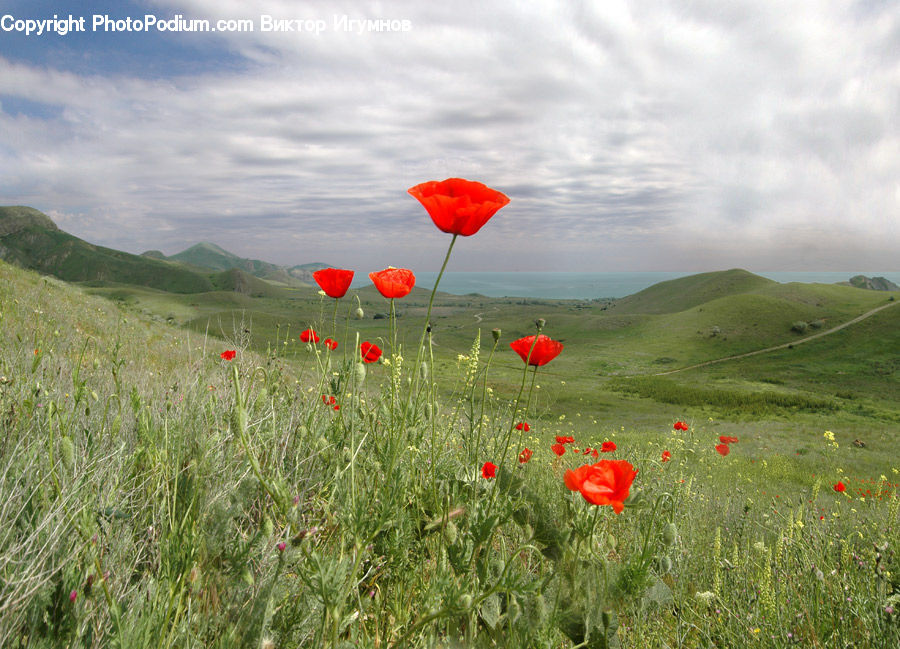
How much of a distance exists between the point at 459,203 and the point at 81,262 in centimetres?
23873

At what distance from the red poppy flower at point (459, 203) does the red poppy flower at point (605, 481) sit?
107 cm

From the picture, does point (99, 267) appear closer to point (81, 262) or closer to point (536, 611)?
point (81, 262)

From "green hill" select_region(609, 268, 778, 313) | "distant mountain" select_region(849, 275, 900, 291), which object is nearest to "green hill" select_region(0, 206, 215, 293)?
"green hill" select_region(609, 268, 778, 313)

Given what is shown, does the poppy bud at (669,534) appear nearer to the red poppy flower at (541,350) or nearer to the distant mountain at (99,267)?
the red poppy flower at (541,350)

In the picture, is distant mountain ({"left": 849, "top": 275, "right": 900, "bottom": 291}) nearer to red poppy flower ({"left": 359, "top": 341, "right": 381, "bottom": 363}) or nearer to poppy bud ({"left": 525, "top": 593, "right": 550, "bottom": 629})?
red poppy flower ({"left": 359, "top": 341, "right": 381, "bottom": 363})

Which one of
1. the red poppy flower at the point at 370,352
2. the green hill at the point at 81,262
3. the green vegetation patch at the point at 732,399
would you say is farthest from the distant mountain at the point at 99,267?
the red poppy flower at the point at 370,352

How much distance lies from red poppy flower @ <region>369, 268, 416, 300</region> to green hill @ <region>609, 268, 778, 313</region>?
12147 cm

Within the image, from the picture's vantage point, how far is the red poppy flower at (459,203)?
1.82 meters

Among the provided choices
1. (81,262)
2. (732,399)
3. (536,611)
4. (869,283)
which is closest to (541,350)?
(536,611)

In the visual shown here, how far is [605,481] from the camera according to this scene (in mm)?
1768

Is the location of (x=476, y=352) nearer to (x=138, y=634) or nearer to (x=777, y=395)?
(x=138, y=634)

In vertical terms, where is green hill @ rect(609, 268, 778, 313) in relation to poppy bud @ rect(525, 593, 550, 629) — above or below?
above

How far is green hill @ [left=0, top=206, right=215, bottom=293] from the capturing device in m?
181

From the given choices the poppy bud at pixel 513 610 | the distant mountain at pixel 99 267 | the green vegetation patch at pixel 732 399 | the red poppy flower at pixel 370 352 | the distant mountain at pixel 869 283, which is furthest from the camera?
the distant mountain at pixel 99 267
